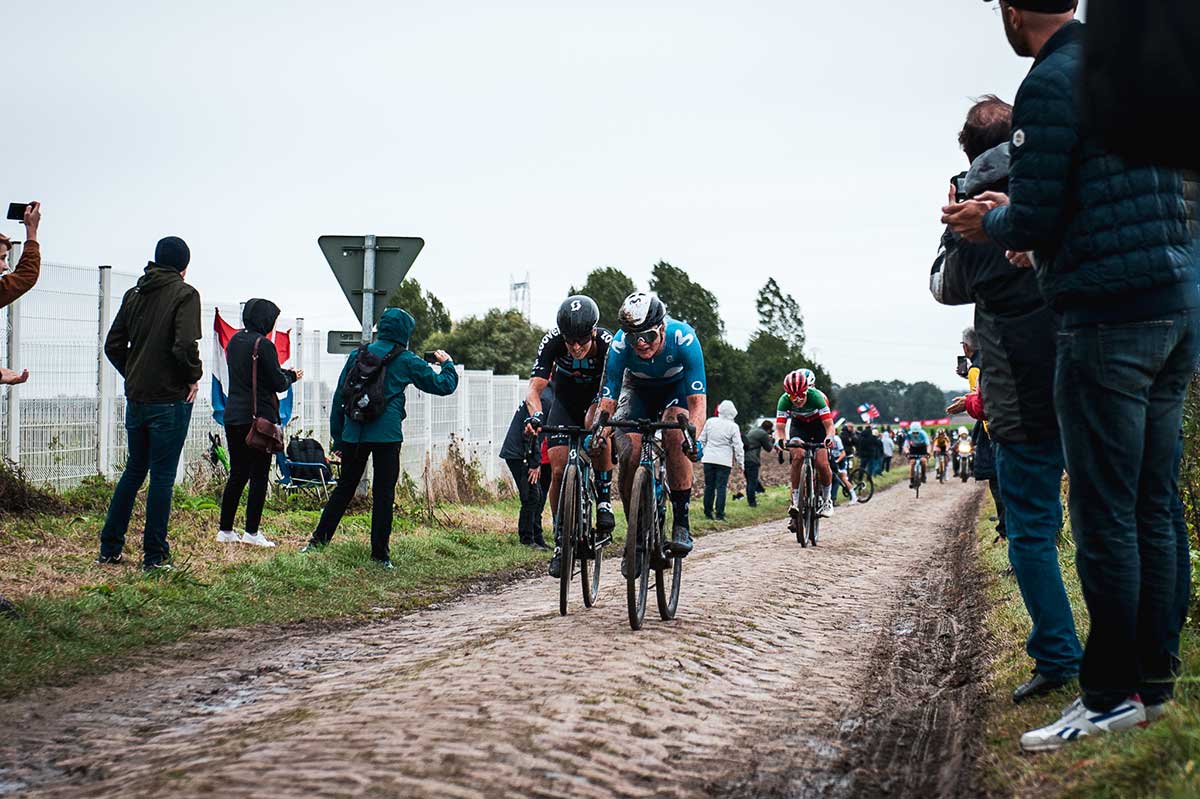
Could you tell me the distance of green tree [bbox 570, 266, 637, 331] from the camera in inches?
4171

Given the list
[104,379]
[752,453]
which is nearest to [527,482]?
[104,379]

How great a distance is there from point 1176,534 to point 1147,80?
2.47 meters

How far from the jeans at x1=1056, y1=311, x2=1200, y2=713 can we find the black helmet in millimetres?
4847

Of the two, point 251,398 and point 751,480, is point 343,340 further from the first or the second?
point 751,480

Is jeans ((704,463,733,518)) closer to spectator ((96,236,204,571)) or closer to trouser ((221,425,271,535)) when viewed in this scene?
trouser ((221,425,271,535))

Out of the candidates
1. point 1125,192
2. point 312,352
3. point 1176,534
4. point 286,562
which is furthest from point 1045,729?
point 312,352

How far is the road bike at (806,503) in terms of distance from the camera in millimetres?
15125

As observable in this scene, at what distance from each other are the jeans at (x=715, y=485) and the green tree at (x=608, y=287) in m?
82.4

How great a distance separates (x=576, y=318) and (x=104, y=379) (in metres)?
7.68

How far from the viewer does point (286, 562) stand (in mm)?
10242

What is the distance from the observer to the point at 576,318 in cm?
888

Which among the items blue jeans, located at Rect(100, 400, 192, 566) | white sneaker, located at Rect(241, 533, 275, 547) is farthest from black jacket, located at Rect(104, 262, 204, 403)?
white sneaker, located at Rect(241, 533, 275, 547)

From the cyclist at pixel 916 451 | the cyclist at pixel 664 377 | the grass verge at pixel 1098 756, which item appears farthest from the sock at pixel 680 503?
the cyclist at pixel 916 451

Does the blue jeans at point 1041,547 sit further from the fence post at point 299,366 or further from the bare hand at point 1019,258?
the fence post at point 299,366
